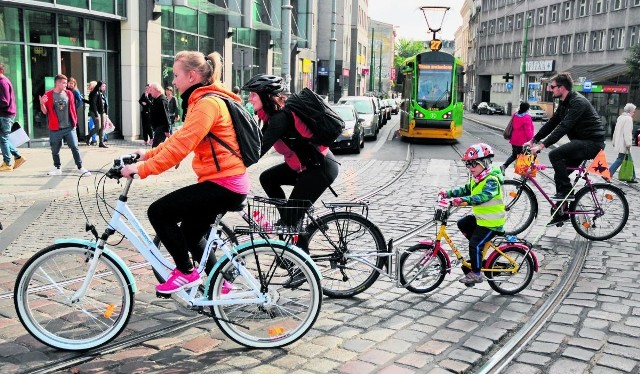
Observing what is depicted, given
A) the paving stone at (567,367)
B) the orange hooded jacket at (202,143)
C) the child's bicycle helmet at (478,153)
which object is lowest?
the paving stone at (567,367)

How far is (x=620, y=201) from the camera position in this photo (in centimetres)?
821

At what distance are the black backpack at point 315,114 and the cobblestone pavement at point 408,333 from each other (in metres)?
1.42

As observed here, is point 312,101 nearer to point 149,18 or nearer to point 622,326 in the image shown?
point 622,326

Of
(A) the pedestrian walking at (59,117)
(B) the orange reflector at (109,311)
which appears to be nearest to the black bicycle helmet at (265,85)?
(B) the orange reflector at (109,311)

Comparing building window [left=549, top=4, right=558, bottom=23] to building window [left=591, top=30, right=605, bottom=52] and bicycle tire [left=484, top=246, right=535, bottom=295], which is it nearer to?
building window [left=591, top=30, right=605, bottom=52]

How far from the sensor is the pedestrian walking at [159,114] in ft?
48.5

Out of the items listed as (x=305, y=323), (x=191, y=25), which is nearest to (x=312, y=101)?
(x=305, y=323)

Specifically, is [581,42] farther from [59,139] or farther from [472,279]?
[472,279]

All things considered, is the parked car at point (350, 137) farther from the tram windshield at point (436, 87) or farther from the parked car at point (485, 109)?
the parked car at point (485, 109)

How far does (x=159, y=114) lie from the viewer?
14859 millimetres

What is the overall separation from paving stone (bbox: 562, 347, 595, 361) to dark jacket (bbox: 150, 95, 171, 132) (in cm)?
1187

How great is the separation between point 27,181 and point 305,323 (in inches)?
347

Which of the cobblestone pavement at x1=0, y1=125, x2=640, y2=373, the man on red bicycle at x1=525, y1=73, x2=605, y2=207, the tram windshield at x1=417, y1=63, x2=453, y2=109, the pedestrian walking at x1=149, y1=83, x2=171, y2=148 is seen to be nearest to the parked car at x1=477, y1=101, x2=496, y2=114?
the tram windshield at x1=417, y1=63, x2=453, y2=109

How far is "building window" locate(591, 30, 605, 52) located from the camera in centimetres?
5662
